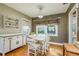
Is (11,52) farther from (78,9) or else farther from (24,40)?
(78,9)

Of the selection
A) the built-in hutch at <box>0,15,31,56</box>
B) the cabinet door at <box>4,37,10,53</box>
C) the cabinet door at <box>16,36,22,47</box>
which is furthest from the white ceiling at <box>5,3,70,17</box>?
the cabinet door at <box>4,37,10,53</box>

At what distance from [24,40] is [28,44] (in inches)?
4.7

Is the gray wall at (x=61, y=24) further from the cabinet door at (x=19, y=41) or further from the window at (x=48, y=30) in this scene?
the cabinet door at (x=19, y=41)

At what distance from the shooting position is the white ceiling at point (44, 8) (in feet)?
5.18

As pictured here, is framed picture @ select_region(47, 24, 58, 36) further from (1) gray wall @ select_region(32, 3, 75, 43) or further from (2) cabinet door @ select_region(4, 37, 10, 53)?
(2) cabinet door @ select_region(4, 37, 10, 53)

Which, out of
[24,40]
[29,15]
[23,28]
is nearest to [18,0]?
[29,15]

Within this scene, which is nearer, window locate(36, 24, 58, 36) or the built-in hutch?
the built-in hutch

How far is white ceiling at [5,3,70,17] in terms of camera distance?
1.58 metres

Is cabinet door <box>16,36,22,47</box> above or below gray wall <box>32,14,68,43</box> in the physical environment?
below

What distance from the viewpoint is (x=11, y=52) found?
1652mm

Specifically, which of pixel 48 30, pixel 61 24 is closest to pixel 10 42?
pixel 48 30

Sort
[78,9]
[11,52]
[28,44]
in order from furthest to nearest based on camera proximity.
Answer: [28,44]
[11,52]
[78,9]

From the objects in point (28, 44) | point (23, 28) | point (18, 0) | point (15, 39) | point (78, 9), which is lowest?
point (28, 44)

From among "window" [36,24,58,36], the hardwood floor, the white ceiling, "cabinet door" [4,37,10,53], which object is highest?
the white ceiling
